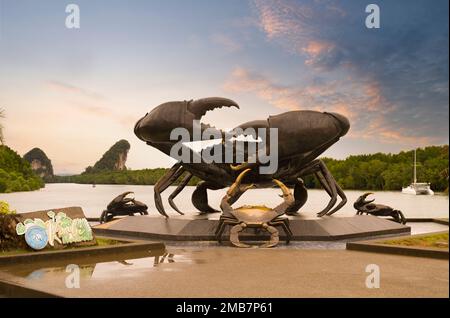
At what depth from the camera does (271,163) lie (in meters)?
13.6

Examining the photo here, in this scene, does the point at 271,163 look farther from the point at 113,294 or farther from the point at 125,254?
the point at 113,294

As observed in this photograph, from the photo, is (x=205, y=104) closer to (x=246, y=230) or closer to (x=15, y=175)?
(x=246, y=230)

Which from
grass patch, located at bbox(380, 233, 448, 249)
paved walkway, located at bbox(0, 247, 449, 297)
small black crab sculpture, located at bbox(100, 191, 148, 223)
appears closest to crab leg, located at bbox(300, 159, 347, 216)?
grass patch, located at bbox(380, 233, 448, 249)

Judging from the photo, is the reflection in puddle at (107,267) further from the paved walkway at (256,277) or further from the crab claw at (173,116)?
the crab claw at (173,116)

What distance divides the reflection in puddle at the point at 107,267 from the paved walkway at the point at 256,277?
0.05 feet

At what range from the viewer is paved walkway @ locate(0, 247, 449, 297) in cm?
670

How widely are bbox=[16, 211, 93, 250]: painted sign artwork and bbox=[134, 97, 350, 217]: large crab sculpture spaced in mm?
4188

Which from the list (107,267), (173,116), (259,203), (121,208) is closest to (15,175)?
(259,203)

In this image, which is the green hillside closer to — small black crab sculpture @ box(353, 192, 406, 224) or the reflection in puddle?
small black crab sculpture @ box(353, 192, 406, 224)

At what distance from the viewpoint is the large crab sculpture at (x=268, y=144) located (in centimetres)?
1351

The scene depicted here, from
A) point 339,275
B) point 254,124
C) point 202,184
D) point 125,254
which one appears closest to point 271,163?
point 254,124

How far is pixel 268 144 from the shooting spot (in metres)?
13.5

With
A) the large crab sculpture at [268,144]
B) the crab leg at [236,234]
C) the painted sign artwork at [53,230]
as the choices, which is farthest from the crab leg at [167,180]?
the painted sign artwork at [53,230]

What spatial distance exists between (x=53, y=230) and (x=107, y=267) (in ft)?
6.27
